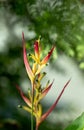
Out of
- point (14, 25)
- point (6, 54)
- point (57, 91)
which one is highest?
point (14, 25)

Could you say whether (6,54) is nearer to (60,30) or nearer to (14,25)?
(14,25)

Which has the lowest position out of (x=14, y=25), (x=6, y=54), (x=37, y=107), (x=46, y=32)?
(x=6, y=54)

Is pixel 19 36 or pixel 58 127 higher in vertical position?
pixel 19 36

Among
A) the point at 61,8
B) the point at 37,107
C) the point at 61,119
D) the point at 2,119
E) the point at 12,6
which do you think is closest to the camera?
the point at 37,107

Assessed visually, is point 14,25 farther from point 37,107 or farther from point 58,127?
point 37,107

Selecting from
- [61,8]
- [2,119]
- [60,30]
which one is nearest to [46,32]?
[60,30]

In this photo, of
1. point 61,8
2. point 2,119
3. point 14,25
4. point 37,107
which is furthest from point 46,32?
point 37,107

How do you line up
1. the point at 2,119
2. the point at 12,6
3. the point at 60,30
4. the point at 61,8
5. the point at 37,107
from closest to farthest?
the point at 37,107 < the point at 61,8 < the point at 60,30 < the point at 12,6 < the point at 2,119

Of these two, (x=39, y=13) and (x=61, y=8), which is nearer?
(x=61, y=8)

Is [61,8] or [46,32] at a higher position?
[61,8]
